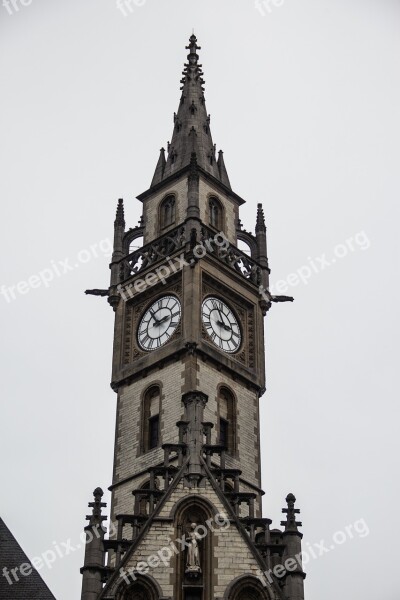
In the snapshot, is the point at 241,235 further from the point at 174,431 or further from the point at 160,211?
the point at 174,431

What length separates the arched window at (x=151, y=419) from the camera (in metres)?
42.0

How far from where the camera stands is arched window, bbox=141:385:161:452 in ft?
138

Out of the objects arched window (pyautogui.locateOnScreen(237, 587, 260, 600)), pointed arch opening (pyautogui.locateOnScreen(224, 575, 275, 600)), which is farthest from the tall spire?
arched window (pyautogui.locateOnScreen(237, 587, 260, 600))

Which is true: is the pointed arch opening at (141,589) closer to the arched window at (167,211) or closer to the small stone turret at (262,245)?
the small stone turret at (262,245)

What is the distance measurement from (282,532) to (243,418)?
31.3ft

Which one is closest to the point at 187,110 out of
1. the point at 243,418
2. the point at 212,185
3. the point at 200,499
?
the point at 212,185

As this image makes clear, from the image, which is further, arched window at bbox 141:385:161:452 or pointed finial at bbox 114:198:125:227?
pointed finial at bbox 114:198:125:227

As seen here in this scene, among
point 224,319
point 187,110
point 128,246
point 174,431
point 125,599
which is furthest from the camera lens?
point 187,110

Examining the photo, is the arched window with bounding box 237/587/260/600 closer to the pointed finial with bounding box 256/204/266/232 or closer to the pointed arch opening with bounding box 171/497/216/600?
the pointed arch opening with bounding box 171/497/216/600

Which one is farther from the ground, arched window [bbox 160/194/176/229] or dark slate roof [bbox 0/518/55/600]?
arched window [bbox 160/194/176/229]

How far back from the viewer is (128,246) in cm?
4884

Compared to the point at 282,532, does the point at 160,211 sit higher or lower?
higher

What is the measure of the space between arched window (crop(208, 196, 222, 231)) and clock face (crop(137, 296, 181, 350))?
4.68 m

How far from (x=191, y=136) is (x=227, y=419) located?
541 inches
